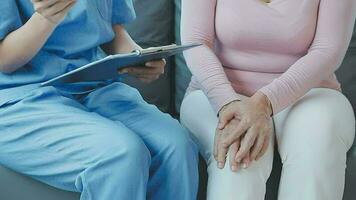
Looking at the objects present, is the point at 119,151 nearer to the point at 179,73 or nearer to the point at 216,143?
the point at 216,143

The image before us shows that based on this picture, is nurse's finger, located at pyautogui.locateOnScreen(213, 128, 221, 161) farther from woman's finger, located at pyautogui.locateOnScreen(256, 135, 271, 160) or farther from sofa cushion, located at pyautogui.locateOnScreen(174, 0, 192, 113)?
sofa cushion, located at pyautogui.locateOnScreen(174, 0, 192, 113)

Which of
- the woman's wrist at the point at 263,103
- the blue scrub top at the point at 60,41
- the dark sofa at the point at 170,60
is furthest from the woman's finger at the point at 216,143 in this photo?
the dark sofa at the point at 170,60

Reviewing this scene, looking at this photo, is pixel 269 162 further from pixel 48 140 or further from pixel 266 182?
pixel 48 140

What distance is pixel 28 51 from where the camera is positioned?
3.81ft

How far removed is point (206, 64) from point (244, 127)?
0.75 feet

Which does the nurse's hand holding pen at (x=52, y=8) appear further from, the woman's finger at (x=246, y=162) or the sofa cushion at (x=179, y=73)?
the sofa cushion at (x=179, y=73)

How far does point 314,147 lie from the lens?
3.95ft

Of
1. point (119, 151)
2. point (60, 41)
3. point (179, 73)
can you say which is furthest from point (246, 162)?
point (179, 73)

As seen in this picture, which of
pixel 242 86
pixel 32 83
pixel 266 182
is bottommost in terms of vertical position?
pixel 266 182

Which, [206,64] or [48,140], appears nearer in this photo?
[48,140]

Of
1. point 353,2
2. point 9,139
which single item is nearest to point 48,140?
point 9,139

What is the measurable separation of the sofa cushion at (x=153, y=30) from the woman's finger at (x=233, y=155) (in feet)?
1.95

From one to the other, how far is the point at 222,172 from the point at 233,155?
4 centimetres

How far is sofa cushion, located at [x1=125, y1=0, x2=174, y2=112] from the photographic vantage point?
1.76m
